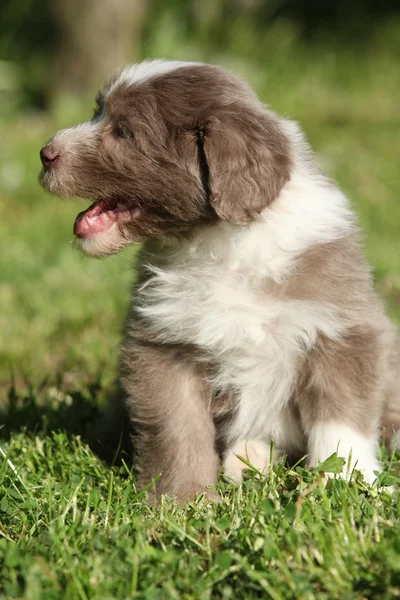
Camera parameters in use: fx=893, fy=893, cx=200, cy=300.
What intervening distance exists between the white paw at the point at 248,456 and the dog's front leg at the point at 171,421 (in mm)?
101

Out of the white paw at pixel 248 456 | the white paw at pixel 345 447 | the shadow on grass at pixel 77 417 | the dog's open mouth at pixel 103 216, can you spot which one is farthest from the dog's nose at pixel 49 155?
the white paw at pixel 345 447

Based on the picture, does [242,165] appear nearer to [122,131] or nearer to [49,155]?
[122,131]

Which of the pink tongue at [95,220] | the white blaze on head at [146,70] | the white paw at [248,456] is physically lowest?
the white paw at [248,456]

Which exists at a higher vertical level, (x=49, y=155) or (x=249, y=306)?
(x=49, y=155)

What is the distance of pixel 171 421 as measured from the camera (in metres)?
3.47

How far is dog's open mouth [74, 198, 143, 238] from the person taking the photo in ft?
11.7

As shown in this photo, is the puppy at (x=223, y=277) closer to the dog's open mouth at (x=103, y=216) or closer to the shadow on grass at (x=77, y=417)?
the dog's open mouth at (x=103, y=216)

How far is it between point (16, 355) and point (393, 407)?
2490mm

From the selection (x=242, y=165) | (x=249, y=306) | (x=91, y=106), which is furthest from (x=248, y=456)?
(x=91, y=106)

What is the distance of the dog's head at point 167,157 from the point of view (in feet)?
10.7

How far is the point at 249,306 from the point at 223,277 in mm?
162

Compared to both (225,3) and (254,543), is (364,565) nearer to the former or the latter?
(254,543)

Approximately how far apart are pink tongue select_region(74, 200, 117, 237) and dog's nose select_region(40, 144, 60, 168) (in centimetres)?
25

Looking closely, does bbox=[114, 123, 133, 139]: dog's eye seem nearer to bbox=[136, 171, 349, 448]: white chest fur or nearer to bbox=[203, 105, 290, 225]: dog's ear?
bbox=[203, 105, 290, 225]: dog's ear
